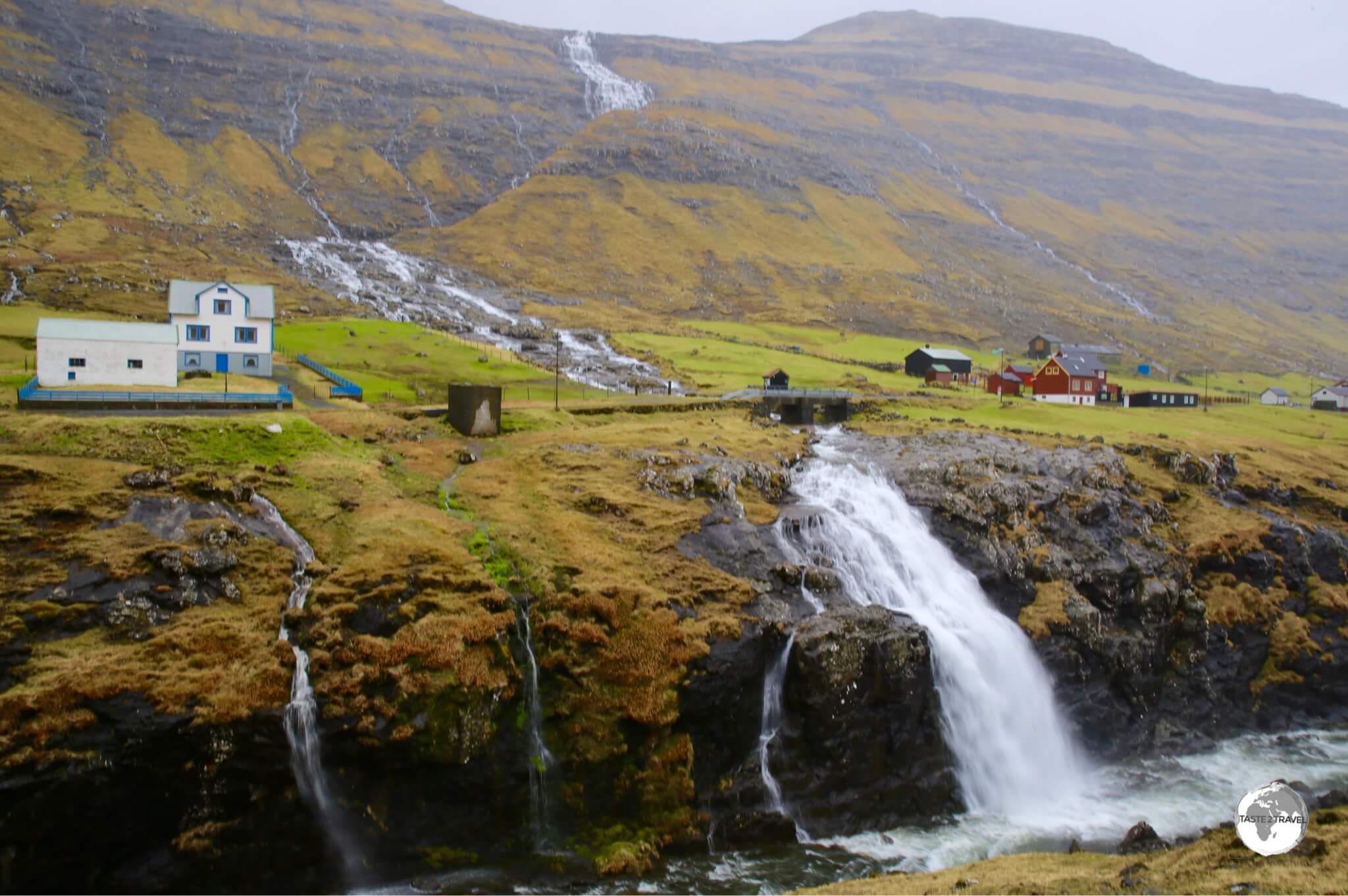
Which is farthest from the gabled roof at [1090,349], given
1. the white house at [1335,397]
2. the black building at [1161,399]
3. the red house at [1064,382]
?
the white house at [1335,397]

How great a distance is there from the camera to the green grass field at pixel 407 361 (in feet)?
234

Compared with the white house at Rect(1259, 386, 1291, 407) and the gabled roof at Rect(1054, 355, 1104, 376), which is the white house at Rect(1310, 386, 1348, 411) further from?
the gabled roof at Rect(1054, 355, 1104, 376)

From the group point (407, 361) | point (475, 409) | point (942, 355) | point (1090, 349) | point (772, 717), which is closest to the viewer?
point (772, 717)

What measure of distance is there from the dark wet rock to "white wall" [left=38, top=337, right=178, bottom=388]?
57088 millimetres

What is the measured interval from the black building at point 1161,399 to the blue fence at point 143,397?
83694mm

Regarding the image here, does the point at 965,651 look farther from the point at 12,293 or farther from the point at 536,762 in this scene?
the point at 12,293

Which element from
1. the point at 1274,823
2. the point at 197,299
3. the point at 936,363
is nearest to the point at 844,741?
the point at 1274,823

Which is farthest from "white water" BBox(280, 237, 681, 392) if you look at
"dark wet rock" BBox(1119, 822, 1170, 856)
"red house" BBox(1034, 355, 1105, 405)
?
"dark wet rock" BBox(1119, 822, 1170, 856)

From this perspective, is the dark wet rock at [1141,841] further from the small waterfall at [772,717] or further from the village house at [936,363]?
the village house at [936,363]

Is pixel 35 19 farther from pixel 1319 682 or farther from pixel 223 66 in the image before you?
pixel 1319 682

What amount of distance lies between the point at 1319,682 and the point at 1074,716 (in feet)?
58.7

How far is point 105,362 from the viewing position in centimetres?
5762

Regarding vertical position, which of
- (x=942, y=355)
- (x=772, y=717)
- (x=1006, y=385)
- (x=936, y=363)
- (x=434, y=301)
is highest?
(x=434, y=301)

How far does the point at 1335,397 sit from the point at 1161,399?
2861 cm
